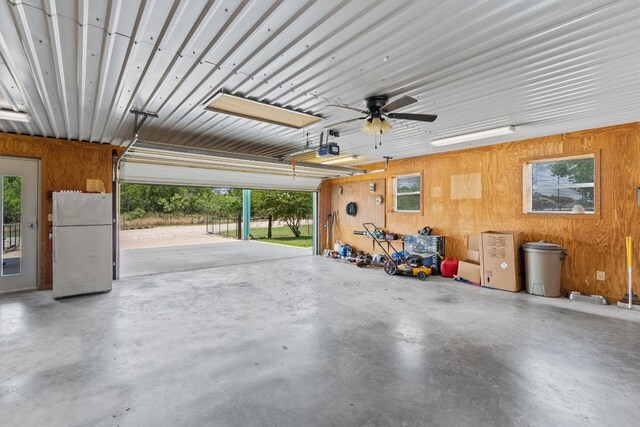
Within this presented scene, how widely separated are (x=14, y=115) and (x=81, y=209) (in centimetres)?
155

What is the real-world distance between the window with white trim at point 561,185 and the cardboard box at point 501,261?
29.8 inches

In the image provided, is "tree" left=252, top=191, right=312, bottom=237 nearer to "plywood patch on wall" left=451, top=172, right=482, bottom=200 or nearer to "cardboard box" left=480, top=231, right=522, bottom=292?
"plywood patch on wall" left=451, top=172, right=482, bottom=200

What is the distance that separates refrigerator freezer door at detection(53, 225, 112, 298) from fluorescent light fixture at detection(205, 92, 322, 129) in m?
Result: 3.14

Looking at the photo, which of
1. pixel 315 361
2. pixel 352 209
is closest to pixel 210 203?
pixel 352 209

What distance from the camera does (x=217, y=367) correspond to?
2.75 metres

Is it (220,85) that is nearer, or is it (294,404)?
(294,404)

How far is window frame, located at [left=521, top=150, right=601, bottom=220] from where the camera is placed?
4.93 m

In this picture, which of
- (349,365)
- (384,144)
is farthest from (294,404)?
(384,144)

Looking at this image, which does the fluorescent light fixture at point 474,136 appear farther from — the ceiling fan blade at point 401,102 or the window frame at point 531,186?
the ceiling fan blade at point 401,102

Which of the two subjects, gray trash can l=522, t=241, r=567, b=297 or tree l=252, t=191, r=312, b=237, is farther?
tree l=252, t=191, r=312, b=237

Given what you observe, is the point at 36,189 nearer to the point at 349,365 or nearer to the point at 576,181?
the point at 349,365

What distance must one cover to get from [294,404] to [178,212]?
840 inches

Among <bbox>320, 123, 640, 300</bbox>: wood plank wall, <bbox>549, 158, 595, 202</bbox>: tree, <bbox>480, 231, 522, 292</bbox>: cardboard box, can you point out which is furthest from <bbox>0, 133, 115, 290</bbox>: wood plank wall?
<bbox>549, 158, 595, 202</bbox>: tree

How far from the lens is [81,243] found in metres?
4.97
